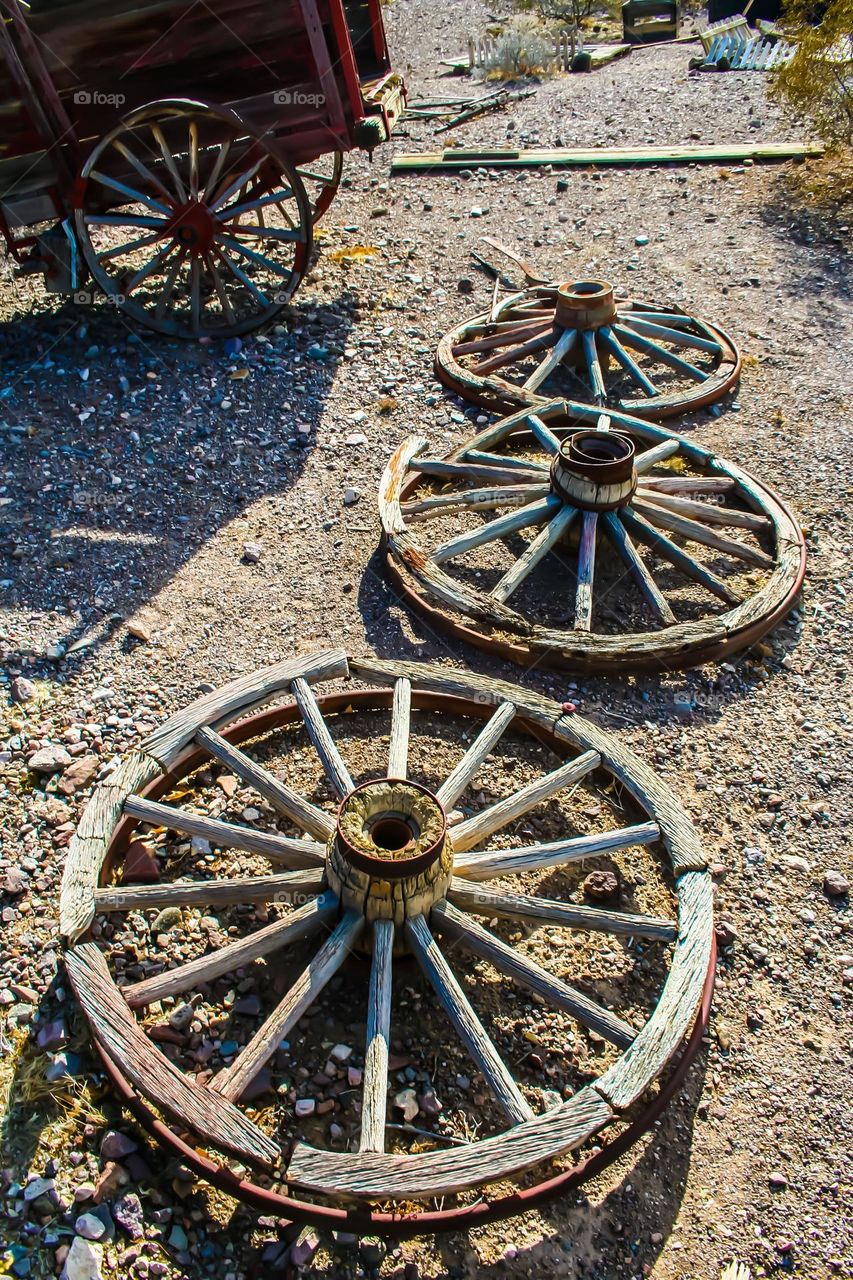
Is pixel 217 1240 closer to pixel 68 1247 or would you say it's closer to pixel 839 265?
pixel 68 1247

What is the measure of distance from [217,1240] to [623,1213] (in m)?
1.04

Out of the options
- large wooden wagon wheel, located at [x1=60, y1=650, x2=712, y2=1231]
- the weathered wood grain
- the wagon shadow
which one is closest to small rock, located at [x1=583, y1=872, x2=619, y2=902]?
large wooden wagon wheel, located at [x1=60, y1=650, x2=712, y2=1231]

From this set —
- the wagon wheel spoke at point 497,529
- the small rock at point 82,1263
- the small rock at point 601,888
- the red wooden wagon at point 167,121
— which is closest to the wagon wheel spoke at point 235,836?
the small rock at point 601,888

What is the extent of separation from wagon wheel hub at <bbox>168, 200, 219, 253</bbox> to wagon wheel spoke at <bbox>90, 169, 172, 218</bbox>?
0.28ft

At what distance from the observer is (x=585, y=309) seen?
18.5 ft

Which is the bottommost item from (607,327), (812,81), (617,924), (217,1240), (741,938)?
(741,938)

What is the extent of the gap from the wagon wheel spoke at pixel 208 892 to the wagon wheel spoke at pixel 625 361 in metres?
3.83

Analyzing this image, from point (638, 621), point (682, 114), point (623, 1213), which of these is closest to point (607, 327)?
point (638, 621)

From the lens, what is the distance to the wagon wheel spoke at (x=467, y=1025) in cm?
236

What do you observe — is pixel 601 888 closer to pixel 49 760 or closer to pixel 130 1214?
pixel 130 1214

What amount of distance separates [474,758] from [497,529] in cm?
147

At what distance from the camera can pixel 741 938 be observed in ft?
10.3

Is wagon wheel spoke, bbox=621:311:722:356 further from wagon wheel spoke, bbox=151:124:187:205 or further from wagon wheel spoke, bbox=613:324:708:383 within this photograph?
wagon wheel spoke, bbox=151:124:187:205

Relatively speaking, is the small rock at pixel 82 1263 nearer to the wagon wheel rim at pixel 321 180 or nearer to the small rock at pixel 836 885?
the small rock at pixel 836 885
